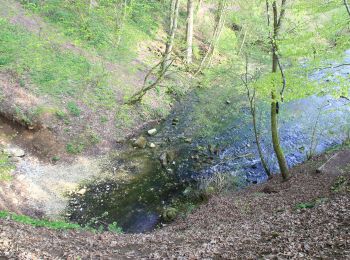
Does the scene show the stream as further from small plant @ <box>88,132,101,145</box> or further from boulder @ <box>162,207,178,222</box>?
small plant @ <box>88,132,101,145</box>

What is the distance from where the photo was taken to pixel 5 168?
44.4 ft

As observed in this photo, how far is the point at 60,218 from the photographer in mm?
12938

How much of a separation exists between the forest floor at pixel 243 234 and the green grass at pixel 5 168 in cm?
413

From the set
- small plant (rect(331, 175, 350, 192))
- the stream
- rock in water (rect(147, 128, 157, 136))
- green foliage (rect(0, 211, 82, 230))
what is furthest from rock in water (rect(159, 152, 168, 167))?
small plant (rect(331, 175, 350, 192))

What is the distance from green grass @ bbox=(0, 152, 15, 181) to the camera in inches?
513

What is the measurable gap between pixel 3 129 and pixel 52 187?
423cm

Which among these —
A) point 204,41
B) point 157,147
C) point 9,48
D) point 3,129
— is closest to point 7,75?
point 9,48

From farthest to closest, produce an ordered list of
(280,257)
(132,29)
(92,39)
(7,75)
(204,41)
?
(204,41), (132,29), (92,39), (7,75), (280,257)

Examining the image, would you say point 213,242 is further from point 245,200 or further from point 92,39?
point 92,39

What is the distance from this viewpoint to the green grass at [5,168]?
1304cm

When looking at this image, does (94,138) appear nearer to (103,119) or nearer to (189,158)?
(103,119)

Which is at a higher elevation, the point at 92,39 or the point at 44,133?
the point at 92,39

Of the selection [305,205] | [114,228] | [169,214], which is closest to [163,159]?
[169,214]

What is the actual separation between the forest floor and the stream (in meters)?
2.24
